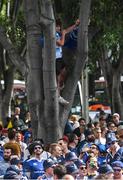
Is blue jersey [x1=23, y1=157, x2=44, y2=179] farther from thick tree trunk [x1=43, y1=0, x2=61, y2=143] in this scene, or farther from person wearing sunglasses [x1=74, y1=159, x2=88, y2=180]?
thick tree trunk [x1=43, y1=0, x2=61, y2=143]

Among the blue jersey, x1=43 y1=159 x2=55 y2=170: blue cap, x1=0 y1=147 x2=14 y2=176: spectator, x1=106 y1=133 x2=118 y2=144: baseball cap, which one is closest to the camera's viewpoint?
x1=43 y1=159 x2=55 y2=170: blue cap

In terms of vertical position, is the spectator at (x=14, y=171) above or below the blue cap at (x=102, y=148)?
below

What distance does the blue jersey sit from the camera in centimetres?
1102

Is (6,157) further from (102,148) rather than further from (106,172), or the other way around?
→ (102,148)

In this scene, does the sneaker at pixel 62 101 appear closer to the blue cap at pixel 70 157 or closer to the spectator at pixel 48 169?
the blue cap at pixel 70 157

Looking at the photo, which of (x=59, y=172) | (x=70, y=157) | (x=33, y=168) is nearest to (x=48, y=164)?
(x=33, y=168)

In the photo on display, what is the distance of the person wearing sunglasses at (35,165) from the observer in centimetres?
1104

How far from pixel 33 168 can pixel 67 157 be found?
73 centimetres

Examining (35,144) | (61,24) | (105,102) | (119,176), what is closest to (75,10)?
(61,24)

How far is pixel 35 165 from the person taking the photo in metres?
11.4

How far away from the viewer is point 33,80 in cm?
1385

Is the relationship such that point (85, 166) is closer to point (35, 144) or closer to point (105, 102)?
point (35, 144)

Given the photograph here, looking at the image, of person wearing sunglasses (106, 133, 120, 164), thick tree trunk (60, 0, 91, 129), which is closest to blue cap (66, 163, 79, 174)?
person wearing sunglasses (106, 133, 120, 164)

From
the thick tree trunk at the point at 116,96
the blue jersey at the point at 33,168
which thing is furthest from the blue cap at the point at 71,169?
the thick tree trunk at the point at 116,96
